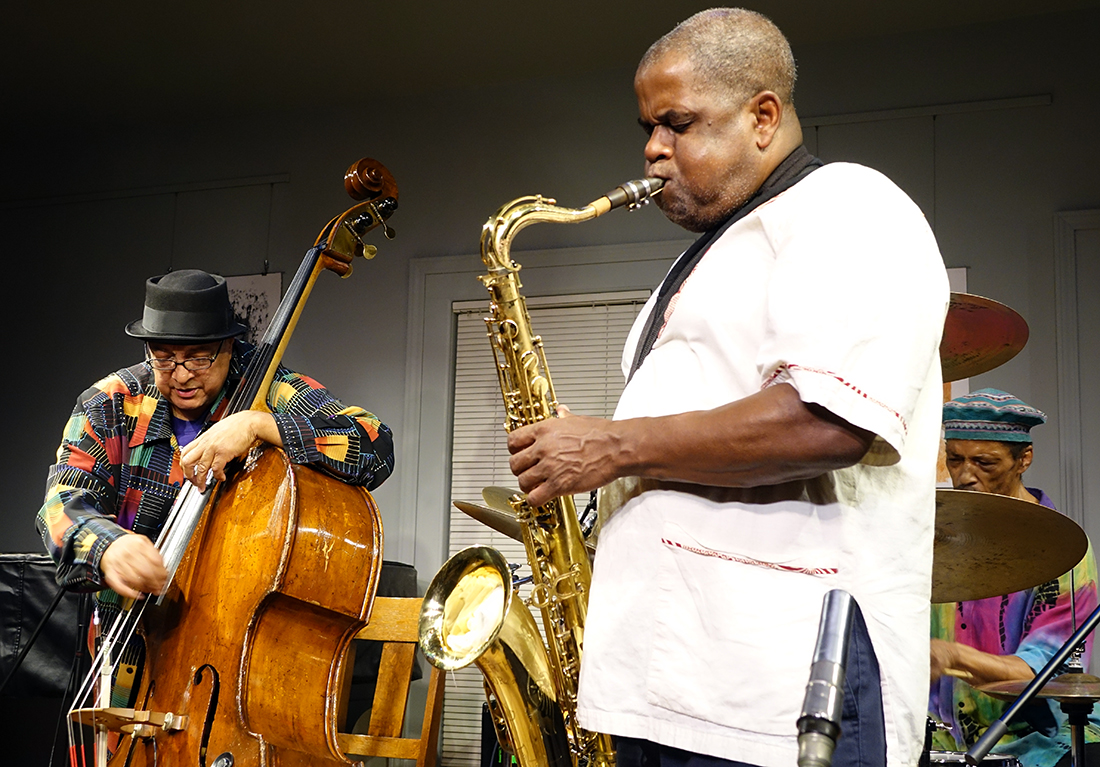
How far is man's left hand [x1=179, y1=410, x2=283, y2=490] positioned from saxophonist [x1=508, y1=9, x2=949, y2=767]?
4.10ft

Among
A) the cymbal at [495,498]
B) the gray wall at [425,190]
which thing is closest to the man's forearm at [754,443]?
the cymbal at [495,498]

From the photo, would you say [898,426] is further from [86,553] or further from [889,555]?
[86,553]

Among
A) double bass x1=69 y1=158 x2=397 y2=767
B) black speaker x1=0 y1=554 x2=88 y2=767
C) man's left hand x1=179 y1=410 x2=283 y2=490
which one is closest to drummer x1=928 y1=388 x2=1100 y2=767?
double bass x1=69 y1=158 x2=397 y2=767

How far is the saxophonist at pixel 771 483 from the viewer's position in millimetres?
1118

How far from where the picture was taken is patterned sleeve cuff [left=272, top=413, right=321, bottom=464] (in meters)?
2.49

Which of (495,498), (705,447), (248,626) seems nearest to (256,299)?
(495,498)

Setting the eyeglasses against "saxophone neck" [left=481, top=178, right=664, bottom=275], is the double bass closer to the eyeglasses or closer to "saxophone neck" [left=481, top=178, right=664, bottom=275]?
the eyeglasses

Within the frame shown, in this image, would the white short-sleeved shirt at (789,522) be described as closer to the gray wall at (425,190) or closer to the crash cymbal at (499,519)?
the crash cymbal at (499,519)

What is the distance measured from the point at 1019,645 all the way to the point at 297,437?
6.30ft

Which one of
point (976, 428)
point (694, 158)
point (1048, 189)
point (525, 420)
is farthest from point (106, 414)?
point (1048, 189)

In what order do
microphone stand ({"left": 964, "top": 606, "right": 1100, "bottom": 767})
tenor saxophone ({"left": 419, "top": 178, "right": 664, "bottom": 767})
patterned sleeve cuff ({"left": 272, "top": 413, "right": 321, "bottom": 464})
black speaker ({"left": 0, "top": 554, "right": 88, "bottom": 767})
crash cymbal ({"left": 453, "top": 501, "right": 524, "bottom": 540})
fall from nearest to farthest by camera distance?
microphone stand ({"left": 964, "top": 606, "right": 1100, "bottom": 767})
tenor saxophone ({"left": 419, "top": 178, "right": 664, "bottom": 767})
patterned sleeve cuff ({"left": 272, "top": 413, "right": 321, "bottom": 464})
crash cymbal ({"left": 453, "top": 501, "right": 524, "bottom": 540})
black speaker ({"left": 0, "top": 554, "right": 88, "bottom": 767})

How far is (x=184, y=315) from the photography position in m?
2.64

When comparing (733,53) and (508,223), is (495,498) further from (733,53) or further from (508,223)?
(733,53)

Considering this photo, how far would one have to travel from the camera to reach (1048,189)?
4.42 metres
